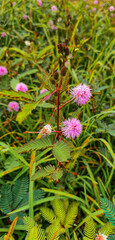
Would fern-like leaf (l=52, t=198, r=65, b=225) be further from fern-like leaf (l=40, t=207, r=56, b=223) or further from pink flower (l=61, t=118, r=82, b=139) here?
pink flower (l=61, t=118, r=82, b=139)

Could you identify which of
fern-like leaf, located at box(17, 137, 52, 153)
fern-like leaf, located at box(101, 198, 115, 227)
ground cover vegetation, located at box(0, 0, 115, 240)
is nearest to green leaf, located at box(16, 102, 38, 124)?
ground cover vegetation, located at box(0, 0, 115, 240)

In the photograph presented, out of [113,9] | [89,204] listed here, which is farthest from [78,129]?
[113,9]

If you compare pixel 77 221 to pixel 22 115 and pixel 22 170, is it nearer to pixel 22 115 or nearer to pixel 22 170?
pixel 22 170

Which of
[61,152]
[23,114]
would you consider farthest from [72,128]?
[23,114]

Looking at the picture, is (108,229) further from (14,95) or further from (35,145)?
(14,95)

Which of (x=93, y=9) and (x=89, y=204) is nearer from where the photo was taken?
(x=89, y=204)

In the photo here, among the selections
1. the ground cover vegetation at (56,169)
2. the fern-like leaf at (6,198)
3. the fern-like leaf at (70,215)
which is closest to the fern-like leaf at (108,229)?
the ground cover vegetation at (56,169)

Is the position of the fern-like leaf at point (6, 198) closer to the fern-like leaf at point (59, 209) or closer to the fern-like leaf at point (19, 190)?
the fern-like leaf at point (19, 190)

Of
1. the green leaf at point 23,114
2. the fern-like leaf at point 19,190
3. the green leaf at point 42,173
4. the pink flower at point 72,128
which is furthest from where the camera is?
the fern-like leaf at point 19,190

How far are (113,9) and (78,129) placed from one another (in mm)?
1997

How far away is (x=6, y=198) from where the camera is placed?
0.98m

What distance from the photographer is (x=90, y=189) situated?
112 centimetres

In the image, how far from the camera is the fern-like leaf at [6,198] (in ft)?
3.12

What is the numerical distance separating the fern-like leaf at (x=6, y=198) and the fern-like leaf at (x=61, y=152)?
42 centimetres
